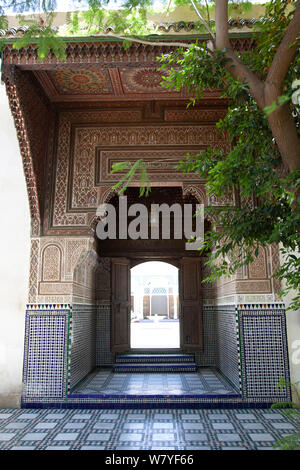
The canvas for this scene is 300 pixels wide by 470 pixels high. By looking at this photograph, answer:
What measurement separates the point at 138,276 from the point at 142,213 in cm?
1226

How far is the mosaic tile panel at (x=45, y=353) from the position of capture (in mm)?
3994

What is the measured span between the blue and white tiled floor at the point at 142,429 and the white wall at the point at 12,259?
39 centimetres

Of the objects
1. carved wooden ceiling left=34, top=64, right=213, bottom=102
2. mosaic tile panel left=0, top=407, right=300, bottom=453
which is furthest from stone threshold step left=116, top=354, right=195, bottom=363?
carved wooden ceiling left=34, top=64, right=213, bottom=102

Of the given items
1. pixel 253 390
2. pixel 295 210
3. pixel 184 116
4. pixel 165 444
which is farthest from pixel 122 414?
pixel 184 116

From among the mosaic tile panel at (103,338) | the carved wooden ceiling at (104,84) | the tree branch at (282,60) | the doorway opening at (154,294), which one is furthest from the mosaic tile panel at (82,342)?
the doorway opening at (154,294)

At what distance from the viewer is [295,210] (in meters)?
1.65

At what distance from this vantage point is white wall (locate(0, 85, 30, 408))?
4.03 m

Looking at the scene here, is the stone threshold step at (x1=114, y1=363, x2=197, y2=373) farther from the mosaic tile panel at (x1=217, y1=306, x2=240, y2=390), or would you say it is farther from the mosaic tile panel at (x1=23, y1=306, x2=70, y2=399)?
the mosaic tile panel at (x1=23, y1=306, x2=70, y2=399)

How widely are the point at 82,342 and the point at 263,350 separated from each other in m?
2.09

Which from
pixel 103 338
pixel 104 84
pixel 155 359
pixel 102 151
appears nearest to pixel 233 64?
pixel 104 84

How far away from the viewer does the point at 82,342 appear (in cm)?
479
